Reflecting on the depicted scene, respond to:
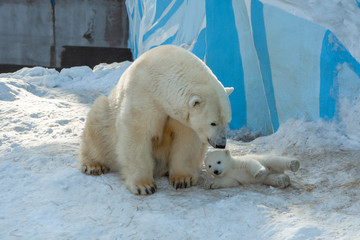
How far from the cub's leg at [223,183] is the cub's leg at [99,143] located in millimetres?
863

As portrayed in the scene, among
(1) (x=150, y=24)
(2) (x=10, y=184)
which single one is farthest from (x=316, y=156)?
(1) (x=150, y=24)

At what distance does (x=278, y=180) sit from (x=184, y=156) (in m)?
0.73

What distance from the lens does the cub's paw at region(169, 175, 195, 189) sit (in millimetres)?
2875

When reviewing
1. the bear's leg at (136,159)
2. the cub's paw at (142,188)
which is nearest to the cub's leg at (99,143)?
the bear's leg at (136,159)

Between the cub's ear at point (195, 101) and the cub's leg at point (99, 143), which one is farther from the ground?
the cub's ear at point (195, 101)

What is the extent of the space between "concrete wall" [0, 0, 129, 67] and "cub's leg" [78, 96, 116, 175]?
9.20 m

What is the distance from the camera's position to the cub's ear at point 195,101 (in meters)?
2.49

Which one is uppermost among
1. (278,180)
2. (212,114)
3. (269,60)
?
(269,60)

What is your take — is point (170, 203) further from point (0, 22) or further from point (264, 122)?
point (0, 22)

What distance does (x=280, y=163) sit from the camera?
283 centimetres

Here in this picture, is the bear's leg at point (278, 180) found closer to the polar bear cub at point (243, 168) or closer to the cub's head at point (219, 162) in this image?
the polar bear cub at point (243, 168)

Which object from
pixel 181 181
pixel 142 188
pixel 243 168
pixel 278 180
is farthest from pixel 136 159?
pixel 278 180

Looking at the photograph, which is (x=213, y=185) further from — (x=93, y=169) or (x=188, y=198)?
(x=93, y=169)

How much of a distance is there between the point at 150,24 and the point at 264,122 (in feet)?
15.3
